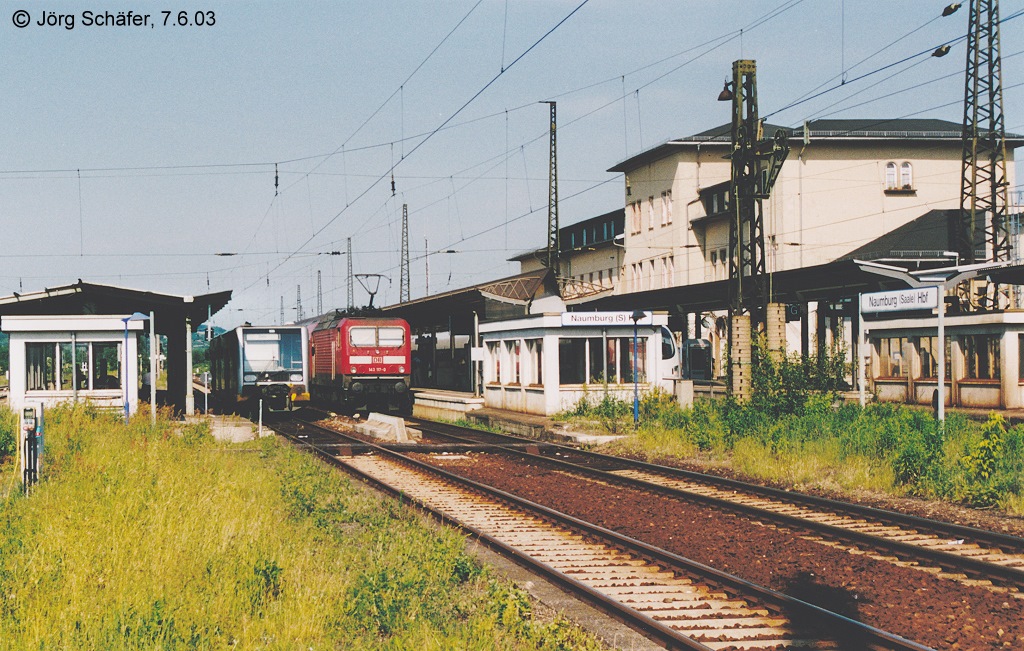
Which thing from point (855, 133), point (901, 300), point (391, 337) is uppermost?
point (855, 133)

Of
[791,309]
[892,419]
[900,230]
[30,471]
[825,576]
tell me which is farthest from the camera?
[900,230]

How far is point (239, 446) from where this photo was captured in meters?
20.1

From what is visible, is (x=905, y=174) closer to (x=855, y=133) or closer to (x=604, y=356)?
(x=855, y=133)

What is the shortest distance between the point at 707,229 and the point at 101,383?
128 ft

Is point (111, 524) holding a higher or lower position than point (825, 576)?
higher

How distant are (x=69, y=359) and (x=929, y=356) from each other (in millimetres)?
21126

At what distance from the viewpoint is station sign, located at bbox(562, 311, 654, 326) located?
1003 inches

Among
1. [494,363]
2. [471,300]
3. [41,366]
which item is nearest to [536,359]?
[494,363]

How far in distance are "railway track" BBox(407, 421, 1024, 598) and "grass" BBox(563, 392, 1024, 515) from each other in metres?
1.50

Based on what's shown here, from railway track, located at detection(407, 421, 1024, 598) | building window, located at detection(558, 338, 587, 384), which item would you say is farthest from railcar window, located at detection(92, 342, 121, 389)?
railway track, located at detection(407, 421, 1024, 598)

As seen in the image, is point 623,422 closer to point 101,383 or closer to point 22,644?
point 101,383

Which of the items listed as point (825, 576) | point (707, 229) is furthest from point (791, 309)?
point (825, 576)

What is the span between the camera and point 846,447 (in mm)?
15883

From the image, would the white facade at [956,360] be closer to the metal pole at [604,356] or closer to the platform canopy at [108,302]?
the metal pole at [604,356]
